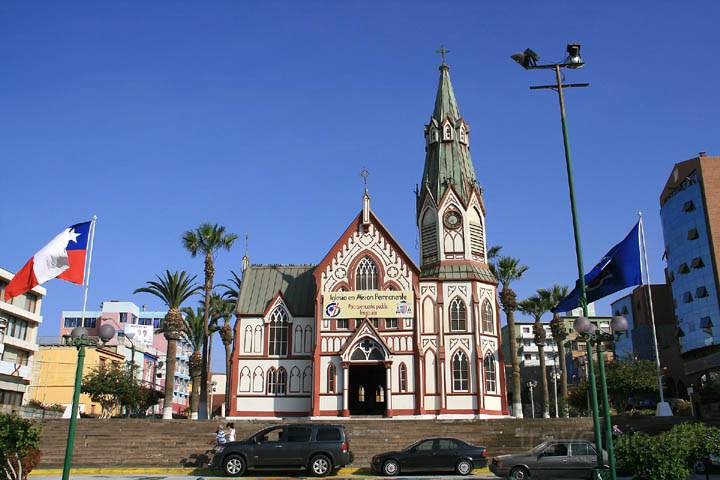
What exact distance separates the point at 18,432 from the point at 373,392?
33.5m

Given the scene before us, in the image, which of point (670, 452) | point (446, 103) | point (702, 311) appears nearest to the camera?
point (670, 452)

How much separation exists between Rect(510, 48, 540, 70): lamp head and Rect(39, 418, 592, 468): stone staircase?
18.5 m

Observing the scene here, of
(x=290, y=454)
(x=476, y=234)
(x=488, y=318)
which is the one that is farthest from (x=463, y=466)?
(x=476, y=234)

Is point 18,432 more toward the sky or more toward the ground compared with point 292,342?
more toward the ground

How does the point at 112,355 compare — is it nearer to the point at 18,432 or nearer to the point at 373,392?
the point at 373,392

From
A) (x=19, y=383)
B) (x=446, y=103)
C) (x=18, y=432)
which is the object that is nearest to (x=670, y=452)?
(x=18, y=432)

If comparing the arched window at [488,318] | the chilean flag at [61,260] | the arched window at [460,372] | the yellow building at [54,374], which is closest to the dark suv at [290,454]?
the chilean flag at [61,260]

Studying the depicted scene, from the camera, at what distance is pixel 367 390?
48.7m

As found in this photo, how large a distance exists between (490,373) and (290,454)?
79.0 ft

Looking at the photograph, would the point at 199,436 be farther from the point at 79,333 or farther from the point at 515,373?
the point at 515,373

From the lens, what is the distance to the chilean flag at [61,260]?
2525 centimetres

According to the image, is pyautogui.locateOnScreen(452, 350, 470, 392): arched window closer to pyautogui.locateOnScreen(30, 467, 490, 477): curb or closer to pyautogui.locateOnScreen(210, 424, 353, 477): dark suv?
pyautogui.locateOnScreen(30, 467, 490, 477): curb

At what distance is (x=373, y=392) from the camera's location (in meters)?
48.7

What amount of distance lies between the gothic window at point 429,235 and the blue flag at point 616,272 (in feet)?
88.3
